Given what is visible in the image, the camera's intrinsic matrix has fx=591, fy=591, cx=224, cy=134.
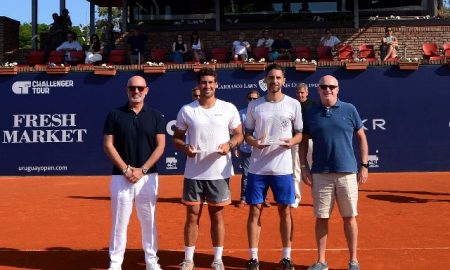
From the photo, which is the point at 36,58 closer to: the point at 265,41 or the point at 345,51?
the point at 265,41

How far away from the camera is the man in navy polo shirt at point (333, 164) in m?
5.68

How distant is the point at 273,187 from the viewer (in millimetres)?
5840

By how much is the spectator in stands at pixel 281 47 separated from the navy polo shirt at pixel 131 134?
42.8 feet

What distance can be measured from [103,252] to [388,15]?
17539 millimetres

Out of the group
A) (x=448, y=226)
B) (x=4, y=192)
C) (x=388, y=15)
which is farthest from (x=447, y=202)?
(x=388, y=15)

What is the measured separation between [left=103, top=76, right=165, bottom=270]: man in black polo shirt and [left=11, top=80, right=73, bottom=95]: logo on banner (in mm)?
11060

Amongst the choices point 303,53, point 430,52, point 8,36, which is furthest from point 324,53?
point 8,36

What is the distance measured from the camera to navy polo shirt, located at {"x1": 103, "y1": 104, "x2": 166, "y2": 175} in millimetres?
5578

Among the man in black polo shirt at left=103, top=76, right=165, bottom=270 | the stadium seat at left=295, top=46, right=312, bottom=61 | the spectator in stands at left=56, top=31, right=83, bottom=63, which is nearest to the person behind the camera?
the man in black polo shirt at left=103, top=76, right=165, bottom=270

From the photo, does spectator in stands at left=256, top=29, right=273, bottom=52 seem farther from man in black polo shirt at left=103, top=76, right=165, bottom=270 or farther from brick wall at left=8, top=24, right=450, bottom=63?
man in black polo shirt at left=103, top=76, right=165, bottom=270

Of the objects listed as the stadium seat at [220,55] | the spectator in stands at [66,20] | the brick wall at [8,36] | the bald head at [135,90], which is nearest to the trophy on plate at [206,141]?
the bald head at [135,90]

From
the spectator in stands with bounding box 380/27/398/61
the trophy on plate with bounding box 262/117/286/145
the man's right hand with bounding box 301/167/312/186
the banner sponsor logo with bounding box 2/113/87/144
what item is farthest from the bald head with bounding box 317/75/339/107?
the spectator in stands with bounding box 380/27/398/61

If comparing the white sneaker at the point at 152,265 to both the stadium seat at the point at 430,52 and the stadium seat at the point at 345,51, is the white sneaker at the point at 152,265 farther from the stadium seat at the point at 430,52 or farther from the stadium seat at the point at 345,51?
the stadium seat at the point at 345,51

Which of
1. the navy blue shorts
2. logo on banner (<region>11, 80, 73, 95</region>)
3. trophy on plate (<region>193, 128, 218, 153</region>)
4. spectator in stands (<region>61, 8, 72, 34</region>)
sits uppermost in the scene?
spectator in stands (<region>61, 8, 72, 34</region>)
